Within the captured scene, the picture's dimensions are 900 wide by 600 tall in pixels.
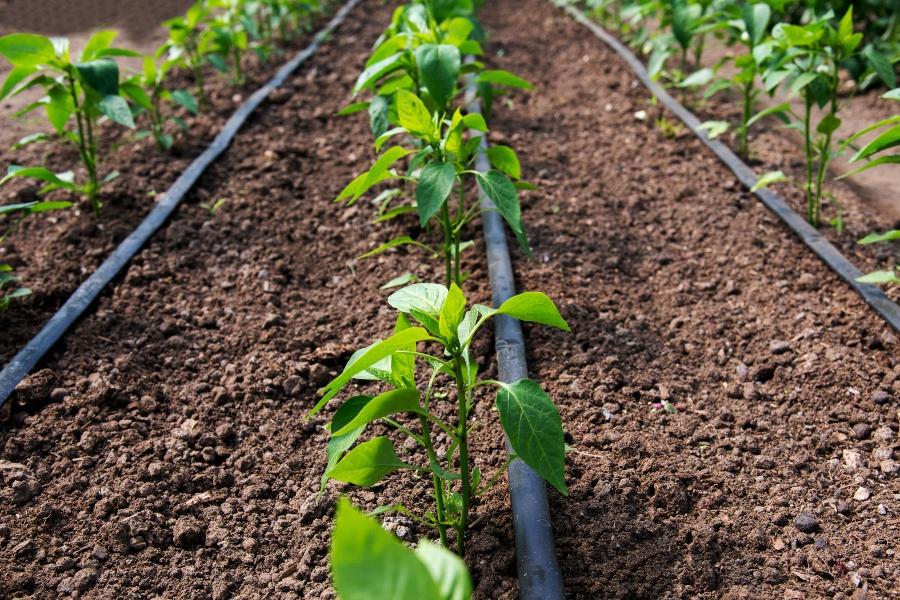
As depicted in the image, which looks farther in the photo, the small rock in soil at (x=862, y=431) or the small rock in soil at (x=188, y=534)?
the small rock in soil at (x=862, y=431)

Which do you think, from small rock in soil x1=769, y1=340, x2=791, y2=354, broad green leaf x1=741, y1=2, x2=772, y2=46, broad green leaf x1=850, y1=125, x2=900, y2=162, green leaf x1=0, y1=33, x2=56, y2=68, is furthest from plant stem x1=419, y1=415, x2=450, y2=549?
broad green leaf x1=741, y1=2, x2=772, y2=46

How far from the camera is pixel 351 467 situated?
5.43 ft

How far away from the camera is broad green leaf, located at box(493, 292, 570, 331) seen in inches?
61.9

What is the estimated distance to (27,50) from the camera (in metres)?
3.00

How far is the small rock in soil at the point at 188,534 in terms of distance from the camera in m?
1.91

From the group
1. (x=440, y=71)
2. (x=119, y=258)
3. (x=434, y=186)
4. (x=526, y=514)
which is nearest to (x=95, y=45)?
(x=119, y=258)

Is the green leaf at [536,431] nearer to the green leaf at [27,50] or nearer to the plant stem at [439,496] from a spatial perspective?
the plant stem at [439,496]

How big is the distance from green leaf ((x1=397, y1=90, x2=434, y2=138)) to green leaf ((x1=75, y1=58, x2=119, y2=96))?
1.44 metres

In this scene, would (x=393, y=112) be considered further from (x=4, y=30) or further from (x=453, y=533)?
(x=4, y=30)

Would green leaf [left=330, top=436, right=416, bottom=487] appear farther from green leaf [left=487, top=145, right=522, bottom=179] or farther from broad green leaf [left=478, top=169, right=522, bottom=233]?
green leaf [left=487, top=145, right=522, bottom=179]

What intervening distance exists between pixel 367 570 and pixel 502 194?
1.52 metres

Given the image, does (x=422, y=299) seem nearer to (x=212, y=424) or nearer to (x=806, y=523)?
(x=212, y=424)

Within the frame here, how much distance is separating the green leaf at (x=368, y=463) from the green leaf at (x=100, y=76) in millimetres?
2094

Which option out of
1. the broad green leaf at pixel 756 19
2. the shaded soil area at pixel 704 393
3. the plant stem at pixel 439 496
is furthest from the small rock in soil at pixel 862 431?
the broad green leaf at pixel 756 19
